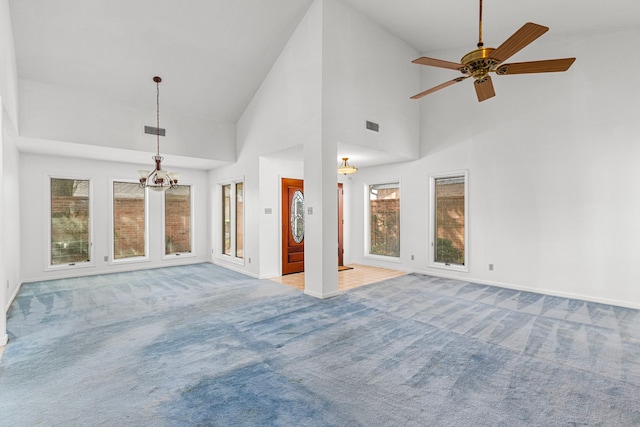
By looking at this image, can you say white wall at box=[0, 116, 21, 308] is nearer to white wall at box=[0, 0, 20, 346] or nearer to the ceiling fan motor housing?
white wall at box=[0, 0, 20, 346]

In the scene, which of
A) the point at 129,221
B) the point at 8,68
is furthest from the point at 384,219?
the point at 8,68

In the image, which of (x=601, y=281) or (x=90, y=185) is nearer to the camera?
(x=601, y=281)

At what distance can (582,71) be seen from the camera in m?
4.83

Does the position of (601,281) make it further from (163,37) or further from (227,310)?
(163,37)

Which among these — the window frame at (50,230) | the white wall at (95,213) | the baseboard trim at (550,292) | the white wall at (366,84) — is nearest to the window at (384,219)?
the white wall at (366,84)

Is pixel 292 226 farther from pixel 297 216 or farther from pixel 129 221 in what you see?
pixel 129 221

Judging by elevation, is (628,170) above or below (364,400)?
above

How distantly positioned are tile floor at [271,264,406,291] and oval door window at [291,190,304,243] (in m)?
0.86

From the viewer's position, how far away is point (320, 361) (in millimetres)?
2891

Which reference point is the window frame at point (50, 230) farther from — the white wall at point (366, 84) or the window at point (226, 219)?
the white wall at point (366, 84)

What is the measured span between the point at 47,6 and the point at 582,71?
7.78 meters

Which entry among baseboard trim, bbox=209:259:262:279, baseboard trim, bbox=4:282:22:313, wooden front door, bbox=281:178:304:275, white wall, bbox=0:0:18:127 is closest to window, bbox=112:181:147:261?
baseboard trim, bbox=209:259:262:279

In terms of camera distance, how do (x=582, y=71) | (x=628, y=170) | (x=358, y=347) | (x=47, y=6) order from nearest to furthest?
(x=358, y=347), (x=47, y=6), (x=628, y=170), (x=582, y=71)

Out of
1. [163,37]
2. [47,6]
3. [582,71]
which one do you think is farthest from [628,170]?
[47,6]
